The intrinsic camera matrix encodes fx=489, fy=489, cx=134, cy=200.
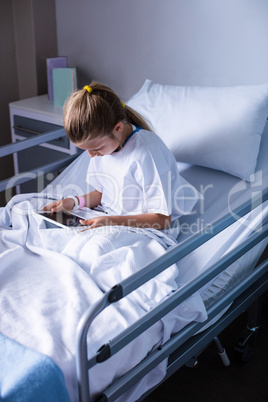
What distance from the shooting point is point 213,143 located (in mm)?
1882

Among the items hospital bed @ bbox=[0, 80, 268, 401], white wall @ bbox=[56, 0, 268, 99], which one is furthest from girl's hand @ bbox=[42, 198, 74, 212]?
white wall @ bbox=[56, 0, 268, 99]

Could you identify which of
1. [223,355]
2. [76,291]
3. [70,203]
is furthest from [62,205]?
[223,355]

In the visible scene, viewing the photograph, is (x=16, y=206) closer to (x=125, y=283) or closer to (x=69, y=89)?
(x=125, y=283)

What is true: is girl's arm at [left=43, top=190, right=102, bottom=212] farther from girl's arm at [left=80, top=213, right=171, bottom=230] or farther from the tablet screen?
girl's arm at [left=80, top=213, right=171, bottom=230]

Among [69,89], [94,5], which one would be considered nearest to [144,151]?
[69,89]

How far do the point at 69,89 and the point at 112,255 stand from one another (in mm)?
1395

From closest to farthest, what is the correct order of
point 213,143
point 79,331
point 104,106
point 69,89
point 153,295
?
point 79,331, point 153,295, point 104,106, point 213,143, point 69,89

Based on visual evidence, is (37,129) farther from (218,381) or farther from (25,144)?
(218,381)

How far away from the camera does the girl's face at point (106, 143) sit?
1.44 m

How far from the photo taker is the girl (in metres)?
1.41

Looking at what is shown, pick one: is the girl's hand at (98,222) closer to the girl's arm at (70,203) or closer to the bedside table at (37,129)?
the girl's arm at (70,203)

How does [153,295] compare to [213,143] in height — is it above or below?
below

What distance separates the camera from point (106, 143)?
148 cm

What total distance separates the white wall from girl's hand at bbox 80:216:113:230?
3.42 ft
